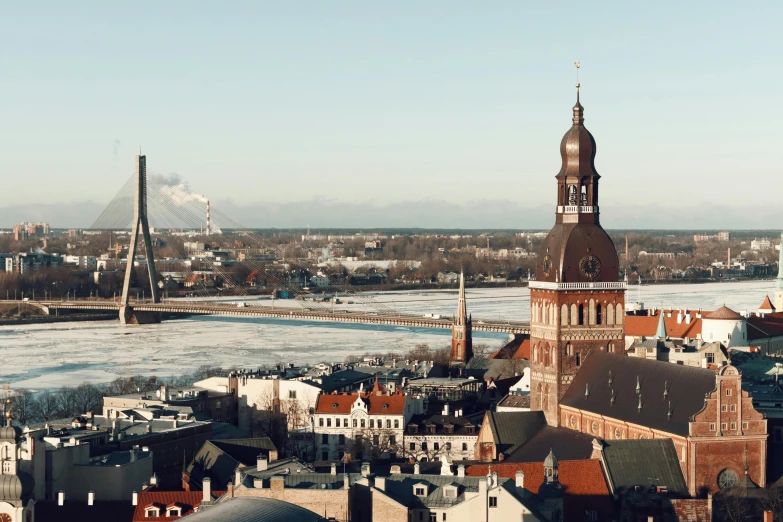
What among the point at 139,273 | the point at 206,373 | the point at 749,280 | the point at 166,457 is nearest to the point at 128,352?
the point at 206,373

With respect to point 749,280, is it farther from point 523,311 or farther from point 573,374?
point 573,374

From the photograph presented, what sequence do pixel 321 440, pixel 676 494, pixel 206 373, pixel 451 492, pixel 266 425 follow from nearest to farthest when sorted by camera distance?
1. pixel 451 492
2. pixel 676 494
3. pixel 321 440
4. pixel 266 425
5. pixel 206 373

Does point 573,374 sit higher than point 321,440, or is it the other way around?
point 573,374

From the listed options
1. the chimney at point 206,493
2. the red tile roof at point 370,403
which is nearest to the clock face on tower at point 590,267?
the red tile roof at point 370,403

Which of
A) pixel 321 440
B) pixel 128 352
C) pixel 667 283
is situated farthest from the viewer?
pixel 667 283

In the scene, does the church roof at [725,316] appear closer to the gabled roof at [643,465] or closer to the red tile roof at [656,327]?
the red tile roof at [656,327]

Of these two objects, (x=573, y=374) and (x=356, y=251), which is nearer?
(x=573, y=374)

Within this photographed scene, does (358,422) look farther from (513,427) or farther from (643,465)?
(643,465)

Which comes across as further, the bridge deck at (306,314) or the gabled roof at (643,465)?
the bridge deck at (306,314)
